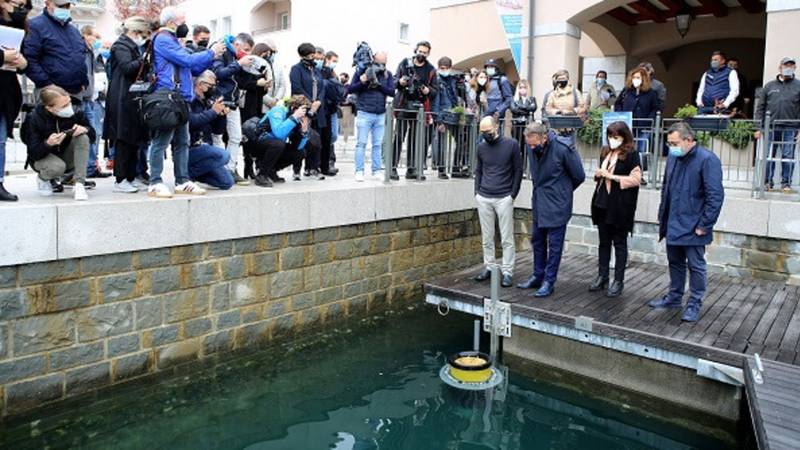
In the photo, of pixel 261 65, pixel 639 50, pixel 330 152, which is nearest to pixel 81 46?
pixel 261 65

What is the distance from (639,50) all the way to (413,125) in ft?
33.1

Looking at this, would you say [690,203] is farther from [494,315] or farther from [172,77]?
[172,77]

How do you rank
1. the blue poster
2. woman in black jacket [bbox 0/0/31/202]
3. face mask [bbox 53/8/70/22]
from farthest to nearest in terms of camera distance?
the blue poster
face mask [bbox 53/8/70/22]
woman in black jacket [bbox 0/0/31/202]

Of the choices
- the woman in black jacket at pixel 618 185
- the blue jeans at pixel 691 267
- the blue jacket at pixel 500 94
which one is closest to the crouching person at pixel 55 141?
the woman in black jacket at pixel 618 185

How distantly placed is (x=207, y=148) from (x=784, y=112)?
754 centimetres

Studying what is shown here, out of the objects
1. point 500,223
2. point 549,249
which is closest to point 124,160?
point 500,223

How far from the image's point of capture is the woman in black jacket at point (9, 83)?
18.8 feet

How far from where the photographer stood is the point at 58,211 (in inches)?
216

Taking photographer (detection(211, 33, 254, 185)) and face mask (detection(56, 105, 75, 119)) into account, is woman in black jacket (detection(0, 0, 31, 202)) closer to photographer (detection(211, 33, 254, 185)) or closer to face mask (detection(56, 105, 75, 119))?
face mask (detection(56, 105, 75, 119))

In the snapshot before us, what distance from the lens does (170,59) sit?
6.68m

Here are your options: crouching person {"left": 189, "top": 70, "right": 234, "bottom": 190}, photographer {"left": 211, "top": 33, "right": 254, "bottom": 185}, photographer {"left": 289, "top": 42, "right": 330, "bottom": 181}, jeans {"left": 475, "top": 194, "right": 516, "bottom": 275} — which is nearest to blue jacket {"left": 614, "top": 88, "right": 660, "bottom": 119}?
jeans {"left": 475, "top": 194, "right": 516, "bottom": 275}

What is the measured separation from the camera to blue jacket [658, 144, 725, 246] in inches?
246

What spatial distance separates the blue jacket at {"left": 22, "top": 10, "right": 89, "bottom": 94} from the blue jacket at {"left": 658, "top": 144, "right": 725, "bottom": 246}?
587 centimetres

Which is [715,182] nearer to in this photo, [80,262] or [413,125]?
[413,125]
